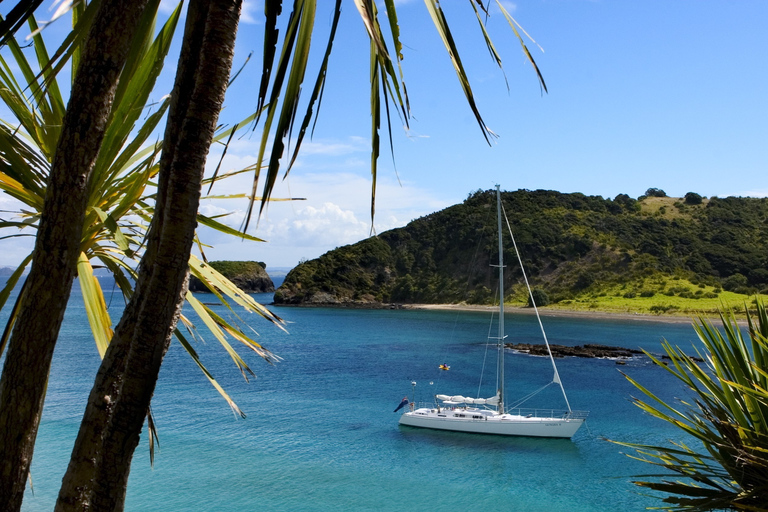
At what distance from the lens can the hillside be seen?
259ft

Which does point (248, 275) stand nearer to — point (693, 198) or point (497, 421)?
point (693, 198)

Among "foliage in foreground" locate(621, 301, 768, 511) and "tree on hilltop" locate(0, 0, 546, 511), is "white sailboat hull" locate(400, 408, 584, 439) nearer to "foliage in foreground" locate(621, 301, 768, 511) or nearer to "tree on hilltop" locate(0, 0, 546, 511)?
"foliage in foreground" locate(621, 301, 768, 511)

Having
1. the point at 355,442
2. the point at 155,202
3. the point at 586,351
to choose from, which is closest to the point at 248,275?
the point at 586,351

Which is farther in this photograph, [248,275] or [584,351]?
[248,275]

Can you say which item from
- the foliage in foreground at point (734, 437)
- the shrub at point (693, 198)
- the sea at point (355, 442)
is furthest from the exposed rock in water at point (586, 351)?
the shrub at point (693, 198)

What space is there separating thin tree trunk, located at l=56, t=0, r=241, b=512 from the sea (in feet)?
15.7

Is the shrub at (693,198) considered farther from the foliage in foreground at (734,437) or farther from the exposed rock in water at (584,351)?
the foliage in foreground at (734,437)

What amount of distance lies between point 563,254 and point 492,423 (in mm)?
67541

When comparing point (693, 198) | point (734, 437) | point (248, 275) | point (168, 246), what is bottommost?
point (734, 437)

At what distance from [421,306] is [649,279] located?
31.1 metres

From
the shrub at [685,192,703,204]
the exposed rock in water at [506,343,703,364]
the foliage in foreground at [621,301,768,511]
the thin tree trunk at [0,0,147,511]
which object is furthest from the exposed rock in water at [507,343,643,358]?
the shrub at [685,192,703,204]

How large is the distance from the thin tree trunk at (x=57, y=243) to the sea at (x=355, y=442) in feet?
16.2

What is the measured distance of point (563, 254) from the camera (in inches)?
3482

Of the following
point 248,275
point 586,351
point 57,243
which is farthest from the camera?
point 248,275
